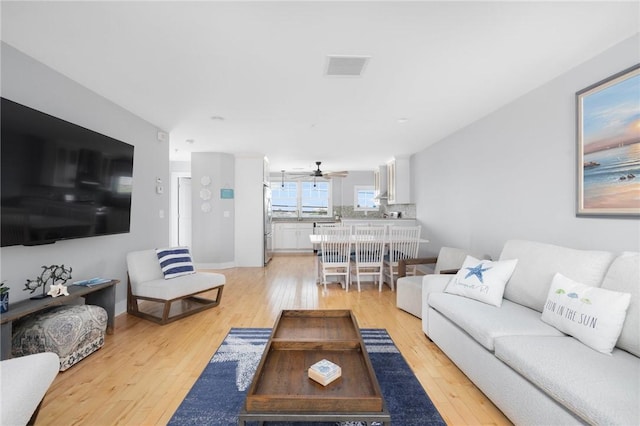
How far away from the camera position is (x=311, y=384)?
1.42 m

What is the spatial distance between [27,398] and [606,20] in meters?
3.63

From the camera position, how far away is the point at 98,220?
2756 mm

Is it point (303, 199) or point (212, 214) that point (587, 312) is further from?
point (303, 199)

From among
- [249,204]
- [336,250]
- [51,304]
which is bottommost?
[51,304]

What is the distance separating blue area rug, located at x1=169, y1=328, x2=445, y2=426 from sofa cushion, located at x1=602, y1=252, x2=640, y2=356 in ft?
3.52

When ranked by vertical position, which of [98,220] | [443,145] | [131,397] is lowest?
[131,397]

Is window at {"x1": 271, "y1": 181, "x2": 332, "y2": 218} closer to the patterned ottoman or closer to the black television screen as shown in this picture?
Answer: the black television screen

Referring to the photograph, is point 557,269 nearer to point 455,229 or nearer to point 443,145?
point 455,229

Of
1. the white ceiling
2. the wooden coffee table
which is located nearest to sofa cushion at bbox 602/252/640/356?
the wooden coffee table

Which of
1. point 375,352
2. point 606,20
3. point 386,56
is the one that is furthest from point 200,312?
point 606,20

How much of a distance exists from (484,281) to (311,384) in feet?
5.58

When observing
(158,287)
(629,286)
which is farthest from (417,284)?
(158,287)

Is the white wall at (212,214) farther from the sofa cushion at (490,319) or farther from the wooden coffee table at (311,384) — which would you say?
the sofa cushion at (490,319)

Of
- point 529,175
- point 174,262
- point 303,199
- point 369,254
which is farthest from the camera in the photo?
point 303,199
